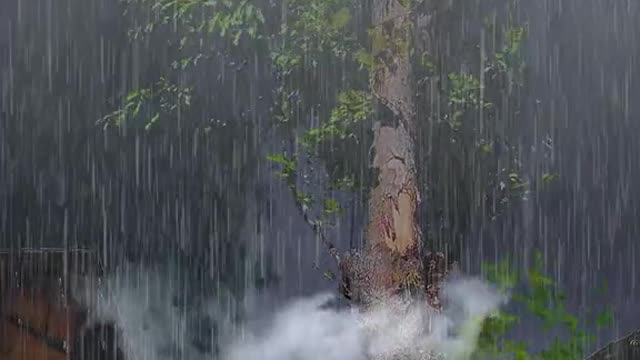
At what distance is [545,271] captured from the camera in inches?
367

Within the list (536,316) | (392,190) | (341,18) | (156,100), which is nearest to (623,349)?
(536,316)

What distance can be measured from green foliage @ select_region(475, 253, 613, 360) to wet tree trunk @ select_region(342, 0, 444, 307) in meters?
1.89

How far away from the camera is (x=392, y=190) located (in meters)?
6.69

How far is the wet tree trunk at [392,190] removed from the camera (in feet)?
21.5

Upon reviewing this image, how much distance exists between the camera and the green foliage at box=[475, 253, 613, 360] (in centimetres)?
844

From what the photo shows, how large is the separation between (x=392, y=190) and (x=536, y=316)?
98.7 inches

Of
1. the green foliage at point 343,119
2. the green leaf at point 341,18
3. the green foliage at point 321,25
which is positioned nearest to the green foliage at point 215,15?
the green foliage at point 321,25

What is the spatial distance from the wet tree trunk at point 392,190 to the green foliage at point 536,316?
1.89 metres

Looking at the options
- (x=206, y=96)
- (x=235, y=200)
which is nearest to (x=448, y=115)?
(x=206, y=96)

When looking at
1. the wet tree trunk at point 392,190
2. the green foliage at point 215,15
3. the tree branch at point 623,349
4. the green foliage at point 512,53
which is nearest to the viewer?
the wet tree trunk at point 392,190

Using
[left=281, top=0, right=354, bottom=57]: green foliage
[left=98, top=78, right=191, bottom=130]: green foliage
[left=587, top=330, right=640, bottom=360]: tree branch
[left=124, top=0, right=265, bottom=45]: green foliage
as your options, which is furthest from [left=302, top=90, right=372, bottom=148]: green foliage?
[left=587, top=330, right=640, bottom=360]: tree branch

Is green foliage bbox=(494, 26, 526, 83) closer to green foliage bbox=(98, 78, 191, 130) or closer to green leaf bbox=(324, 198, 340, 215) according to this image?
green leaf bbox=(324, 198, 340, 215)

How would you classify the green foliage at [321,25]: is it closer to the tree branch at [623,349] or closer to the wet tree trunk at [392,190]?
the wet tree trunk at [392,190]

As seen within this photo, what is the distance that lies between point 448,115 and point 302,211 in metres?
1.58
